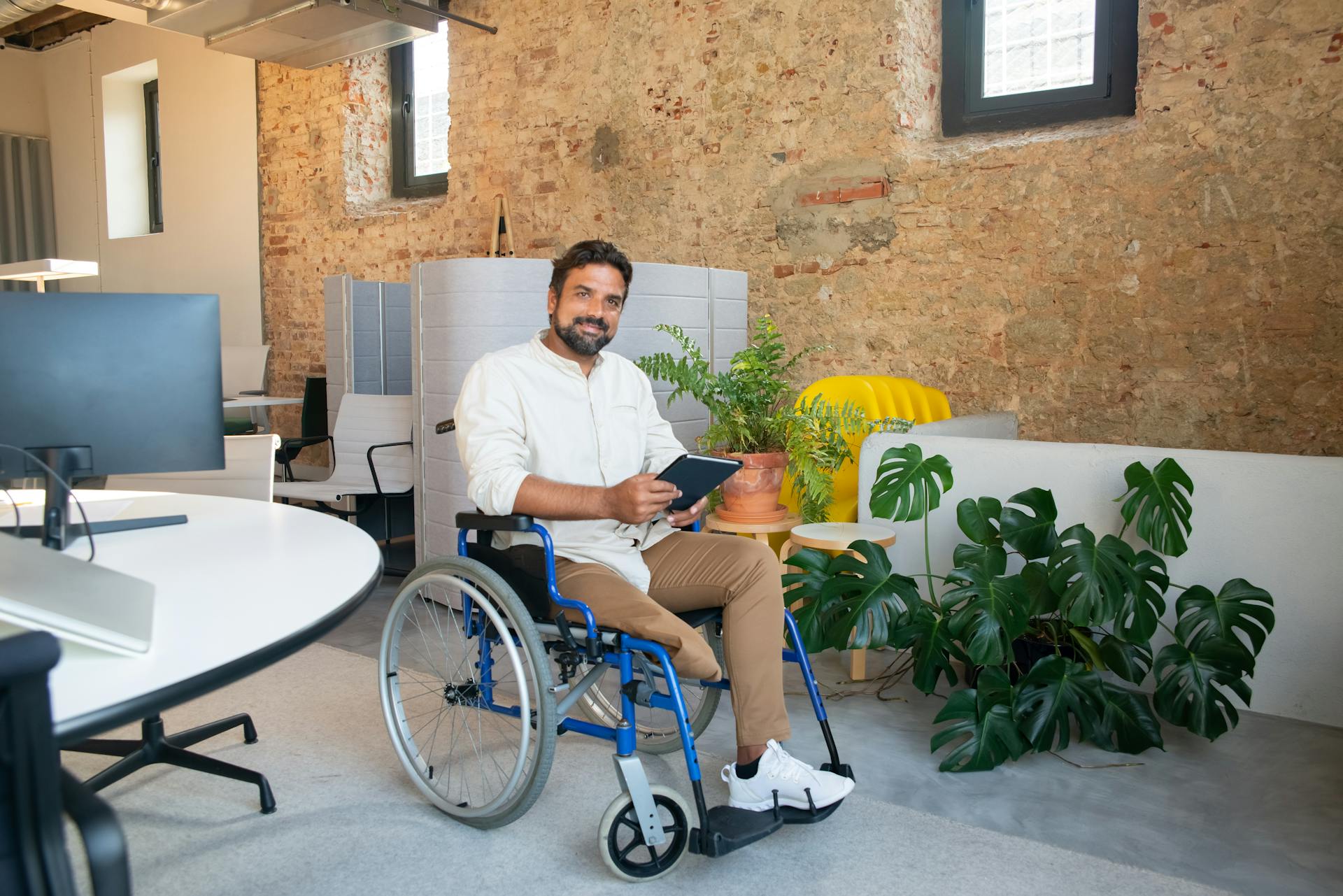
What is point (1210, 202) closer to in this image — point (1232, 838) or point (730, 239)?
point (730, 239)

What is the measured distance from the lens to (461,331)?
3582 millimetres

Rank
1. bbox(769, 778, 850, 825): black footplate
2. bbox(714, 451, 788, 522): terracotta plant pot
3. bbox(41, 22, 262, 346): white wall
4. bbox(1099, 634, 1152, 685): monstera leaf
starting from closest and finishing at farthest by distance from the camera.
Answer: bbox(769, 778, 850, 825): black footplate → bbox(1099, 634, 1152, 685): monstera leaf → bbox(714, 451, 788, 522): terracotta plant pot → bbox(41, 22, 262, 346): white wall

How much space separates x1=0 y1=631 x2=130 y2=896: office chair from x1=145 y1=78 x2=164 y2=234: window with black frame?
9202 mm

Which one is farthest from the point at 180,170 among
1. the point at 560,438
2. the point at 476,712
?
the point at 560,438

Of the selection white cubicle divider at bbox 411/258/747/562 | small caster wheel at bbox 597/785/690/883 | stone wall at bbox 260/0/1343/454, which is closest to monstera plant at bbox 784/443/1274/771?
small caster wheel at bbox 597/785/690/883

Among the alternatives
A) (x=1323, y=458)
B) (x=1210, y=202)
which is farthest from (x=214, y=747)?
(x=1210, y=202)

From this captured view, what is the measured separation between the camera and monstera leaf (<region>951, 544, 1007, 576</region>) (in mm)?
2565

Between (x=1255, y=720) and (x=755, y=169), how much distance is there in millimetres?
3246

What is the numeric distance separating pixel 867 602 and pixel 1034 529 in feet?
1.61

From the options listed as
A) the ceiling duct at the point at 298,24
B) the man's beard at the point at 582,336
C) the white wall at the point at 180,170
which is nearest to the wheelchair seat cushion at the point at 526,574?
the man's beard at the point at 582,336

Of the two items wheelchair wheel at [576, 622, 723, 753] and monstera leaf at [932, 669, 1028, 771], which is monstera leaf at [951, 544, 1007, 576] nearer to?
monstera leaf at [932, 669, 1028, 771]

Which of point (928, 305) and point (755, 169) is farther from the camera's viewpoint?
point (755, 169)

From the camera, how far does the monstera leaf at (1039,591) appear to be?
2.56 meters

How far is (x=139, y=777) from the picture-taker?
2459 millimetres
